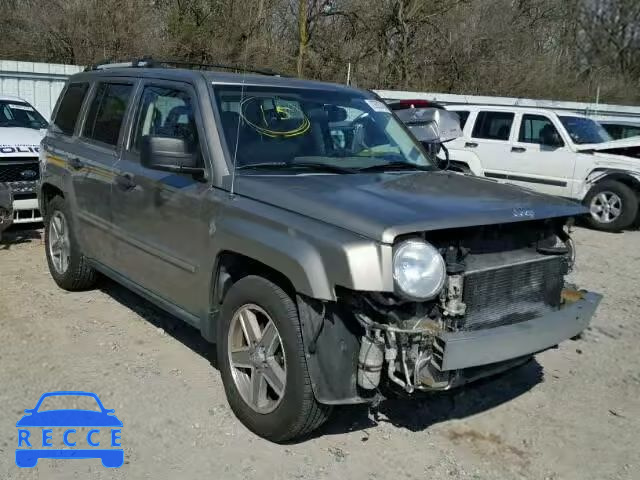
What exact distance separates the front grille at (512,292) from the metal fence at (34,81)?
12.7 meters

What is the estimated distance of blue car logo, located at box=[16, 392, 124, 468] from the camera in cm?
338

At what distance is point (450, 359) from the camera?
3.05 m

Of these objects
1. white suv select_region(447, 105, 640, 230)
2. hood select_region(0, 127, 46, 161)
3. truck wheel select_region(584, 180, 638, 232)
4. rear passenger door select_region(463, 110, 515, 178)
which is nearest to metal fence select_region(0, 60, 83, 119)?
hood select_region(0, 127, 46, 161)

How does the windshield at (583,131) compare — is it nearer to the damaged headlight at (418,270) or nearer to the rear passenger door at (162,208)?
the rear passenger door at (162,208)

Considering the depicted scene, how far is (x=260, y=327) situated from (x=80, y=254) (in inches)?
104

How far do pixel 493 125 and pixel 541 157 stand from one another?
1.13 meters

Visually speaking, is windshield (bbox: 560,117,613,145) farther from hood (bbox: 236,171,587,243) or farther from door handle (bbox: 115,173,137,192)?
door handle (bbox: 115,173,137,192)

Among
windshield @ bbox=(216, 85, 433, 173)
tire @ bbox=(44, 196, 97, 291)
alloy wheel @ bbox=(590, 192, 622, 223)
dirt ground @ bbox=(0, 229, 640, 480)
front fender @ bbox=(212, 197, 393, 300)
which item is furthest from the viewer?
alloy wheel @ bbox=(590, 192, 622, 223)

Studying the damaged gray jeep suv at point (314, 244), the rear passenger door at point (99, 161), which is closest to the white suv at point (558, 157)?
the damaged gray jeep suv at point (314, 244)

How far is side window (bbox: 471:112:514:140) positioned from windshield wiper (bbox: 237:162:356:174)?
823cm

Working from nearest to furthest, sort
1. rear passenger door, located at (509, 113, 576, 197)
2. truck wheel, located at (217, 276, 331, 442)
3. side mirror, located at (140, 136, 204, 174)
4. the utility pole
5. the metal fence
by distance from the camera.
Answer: truck wheel, located at (217, 276, 331, 442)
side mirror, located at (140, 136, 204, 174)
rear passenger door, located at (509, 113, 576, 197)
the metal fence
the utility pole

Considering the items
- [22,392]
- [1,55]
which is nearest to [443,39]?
[1,55]

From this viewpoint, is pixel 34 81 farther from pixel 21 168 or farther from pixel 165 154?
pixel 165 154

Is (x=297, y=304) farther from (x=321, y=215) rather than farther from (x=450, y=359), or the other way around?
(x=450, y=359)
